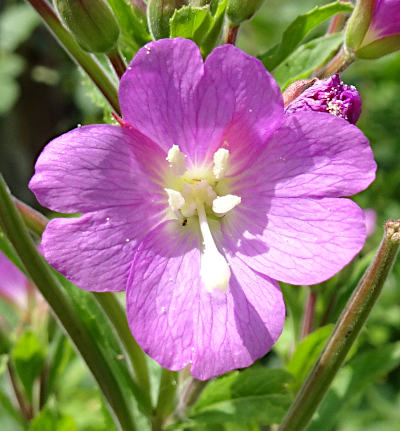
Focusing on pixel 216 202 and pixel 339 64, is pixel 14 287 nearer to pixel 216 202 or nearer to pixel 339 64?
pixel 216 202

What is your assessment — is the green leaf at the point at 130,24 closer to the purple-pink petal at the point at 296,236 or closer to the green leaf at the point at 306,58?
the green leaf at the point at 306,58

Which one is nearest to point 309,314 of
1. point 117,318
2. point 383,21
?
point 117,318

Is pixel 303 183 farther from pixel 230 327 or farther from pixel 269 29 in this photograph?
pixel 269 29

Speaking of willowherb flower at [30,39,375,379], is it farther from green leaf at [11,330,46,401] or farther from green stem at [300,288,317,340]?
green leaf at [11,330,46,401]

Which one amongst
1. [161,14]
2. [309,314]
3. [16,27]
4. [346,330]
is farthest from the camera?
[16,27]

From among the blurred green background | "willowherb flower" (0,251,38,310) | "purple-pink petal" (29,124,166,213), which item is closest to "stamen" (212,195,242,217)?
"purple-pink petal" (29,124,166,213)

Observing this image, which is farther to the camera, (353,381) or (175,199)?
(353,381)
